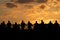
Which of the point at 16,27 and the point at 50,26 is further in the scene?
the point at 16,27

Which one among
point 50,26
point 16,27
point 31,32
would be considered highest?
point 50,26

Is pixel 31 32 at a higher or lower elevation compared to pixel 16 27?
lower

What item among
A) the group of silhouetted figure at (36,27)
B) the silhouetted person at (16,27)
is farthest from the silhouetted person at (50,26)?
the silhouetted person at (16,27)

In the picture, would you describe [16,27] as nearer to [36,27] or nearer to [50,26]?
[36,27]

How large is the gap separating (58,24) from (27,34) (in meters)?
5.95

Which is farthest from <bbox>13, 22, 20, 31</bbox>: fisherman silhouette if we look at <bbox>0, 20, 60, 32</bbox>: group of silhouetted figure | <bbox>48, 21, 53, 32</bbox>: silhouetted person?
<bbox>48, 21, 53, 32</bbox>: silhouetted person

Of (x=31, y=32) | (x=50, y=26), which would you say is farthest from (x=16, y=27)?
(x=50, y=26)

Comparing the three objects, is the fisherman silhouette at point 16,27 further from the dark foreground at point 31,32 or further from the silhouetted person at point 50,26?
the silhouetted person at point 50,26

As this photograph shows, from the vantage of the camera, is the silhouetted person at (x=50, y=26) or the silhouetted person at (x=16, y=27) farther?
the silhouetted person at (x=16, y=27)

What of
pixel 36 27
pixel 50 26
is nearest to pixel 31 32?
pixel 36 27

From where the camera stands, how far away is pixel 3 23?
6175cm

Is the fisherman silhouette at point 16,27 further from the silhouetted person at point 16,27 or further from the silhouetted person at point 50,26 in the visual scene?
the silhouetted person at point 50,26

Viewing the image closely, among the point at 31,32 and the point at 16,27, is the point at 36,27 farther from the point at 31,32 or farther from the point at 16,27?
the point at 16,27

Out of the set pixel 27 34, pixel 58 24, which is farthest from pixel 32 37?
pixel 58 24
